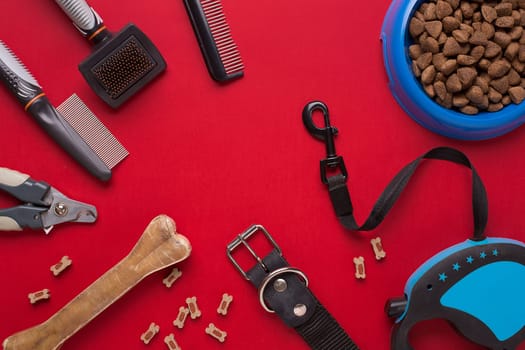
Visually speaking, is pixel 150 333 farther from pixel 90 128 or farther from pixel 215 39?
pixel 215 39

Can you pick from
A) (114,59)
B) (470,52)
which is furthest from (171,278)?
(470,52)

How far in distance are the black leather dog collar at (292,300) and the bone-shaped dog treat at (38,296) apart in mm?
363

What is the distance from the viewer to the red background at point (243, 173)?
1.11 m

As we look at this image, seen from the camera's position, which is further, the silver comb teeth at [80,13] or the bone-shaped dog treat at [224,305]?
the bone-shaped dog treat at [224,305]

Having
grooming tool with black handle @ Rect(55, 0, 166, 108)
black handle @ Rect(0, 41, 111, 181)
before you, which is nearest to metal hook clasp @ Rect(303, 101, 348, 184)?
grooming tool with black handle @ Rect(55, 0, 166, 108)

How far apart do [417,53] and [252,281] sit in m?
0.54

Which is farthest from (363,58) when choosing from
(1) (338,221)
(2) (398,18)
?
(1) (338,221)

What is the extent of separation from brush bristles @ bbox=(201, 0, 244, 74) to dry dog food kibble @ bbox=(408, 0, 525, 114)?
0.34 meters

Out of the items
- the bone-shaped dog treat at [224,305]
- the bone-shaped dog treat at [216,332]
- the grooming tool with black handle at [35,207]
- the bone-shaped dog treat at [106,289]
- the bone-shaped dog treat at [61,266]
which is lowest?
the bone-shaped dog treat at [216,332]

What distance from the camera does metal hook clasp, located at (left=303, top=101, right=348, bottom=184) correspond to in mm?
1123

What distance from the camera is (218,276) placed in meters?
1.14

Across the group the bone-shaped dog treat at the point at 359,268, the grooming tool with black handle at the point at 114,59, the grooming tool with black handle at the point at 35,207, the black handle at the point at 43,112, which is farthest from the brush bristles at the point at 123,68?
the bone-shaped dog treat at the point at 359,268

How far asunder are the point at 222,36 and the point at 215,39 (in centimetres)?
2

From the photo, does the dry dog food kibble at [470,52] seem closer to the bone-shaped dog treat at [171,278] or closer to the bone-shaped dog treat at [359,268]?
the bone-shaped dog treat at [359,268]
